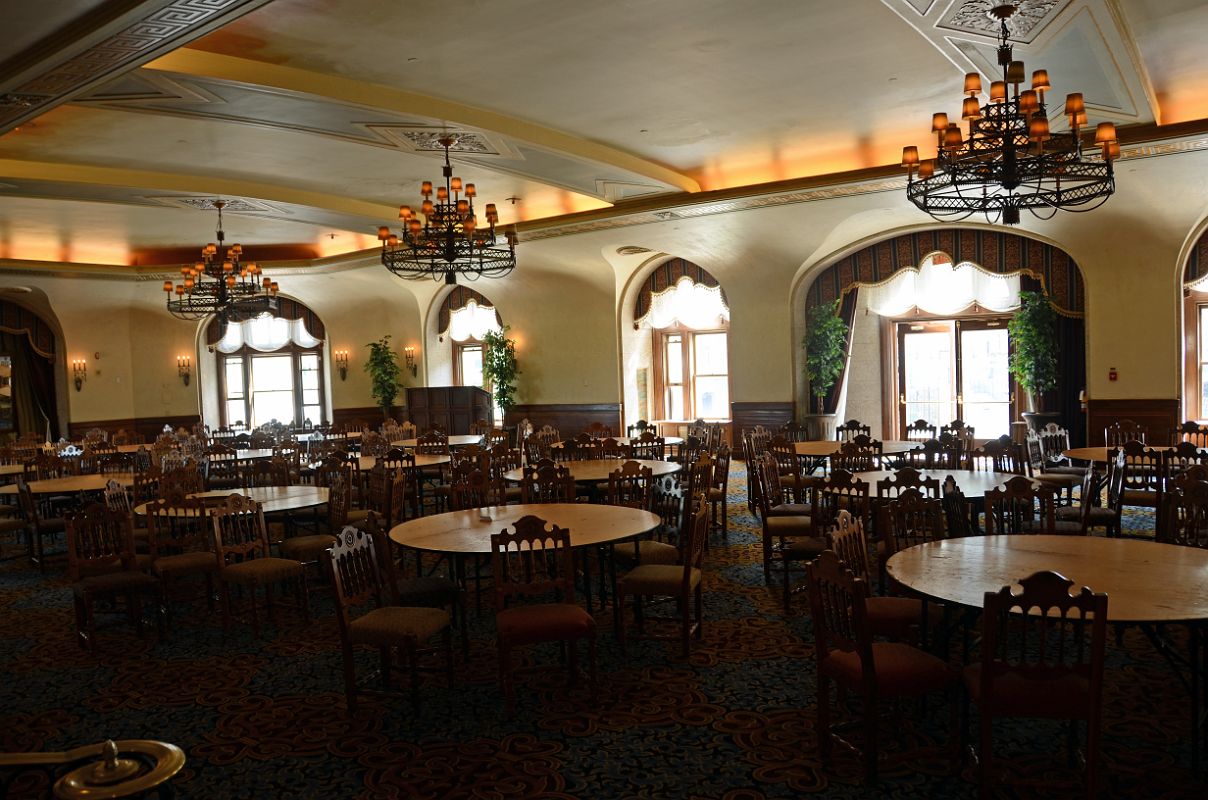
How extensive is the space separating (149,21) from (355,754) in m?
4.14

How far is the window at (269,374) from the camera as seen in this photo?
2150 centimetres

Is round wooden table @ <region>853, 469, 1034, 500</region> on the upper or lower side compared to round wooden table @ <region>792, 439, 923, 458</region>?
lower

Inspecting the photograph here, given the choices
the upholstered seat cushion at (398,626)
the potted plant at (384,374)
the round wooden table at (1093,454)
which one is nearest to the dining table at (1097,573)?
the upholstered seat cushion at (398,626)

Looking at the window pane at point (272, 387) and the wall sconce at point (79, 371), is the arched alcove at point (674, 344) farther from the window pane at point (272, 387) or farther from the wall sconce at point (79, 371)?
the wall sconce at point (79, 371)

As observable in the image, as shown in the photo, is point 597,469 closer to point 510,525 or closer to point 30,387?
point 510,525

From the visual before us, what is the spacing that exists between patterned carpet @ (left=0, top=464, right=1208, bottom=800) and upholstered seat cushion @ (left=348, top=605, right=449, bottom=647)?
41 centimetres

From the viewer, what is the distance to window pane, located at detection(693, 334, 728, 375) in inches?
666

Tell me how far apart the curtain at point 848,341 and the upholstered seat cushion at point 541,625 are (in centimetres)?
1090

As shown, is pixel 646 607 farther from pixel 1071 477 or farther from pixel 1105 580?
pixel 1071 477

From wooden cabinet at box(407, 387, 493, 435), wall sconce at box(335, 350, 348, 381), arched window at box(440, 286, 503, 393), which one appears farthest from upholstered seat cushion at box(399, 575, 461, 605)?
wall sconce at box(335, 350, 348, 381)

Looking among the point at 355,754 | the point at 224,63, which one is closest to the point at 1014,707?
the point at 355,754

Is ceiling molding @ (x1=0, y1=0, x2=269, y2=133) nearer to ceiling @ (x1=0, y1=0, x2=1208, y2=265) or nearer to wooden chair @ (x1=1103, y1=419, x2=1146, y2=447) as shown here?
ceiling @ (x1=0, y1=0, x2=1208, y2=265)

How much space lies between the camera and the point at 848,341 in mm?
14859

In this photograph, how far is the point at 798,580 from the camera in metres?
7.15
